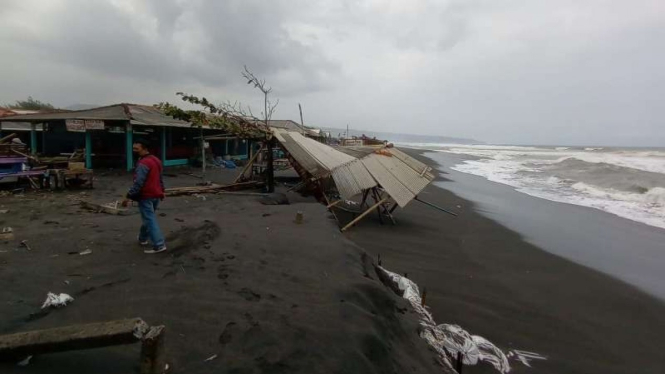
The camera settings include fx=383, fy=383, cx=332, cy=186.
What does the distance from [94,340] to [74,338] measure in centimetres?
14

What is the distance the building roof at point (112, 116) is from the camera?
50.5ft

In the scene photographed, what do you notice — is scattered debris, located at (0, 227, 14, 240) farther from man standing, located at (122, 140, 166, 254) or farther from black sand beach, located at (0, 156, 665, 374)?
man standing, located at (122, 140, 166, 254)

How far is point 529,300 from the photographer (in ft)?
19.8

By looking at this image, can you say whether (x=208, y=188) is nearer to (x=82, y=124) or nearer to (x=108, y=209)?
(x=108, y=209)

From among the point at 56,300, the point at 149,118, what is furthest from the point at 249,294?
the point at 149,118

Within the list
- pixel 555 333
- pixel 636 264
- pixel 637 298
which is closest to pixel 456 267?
pixel 555 333

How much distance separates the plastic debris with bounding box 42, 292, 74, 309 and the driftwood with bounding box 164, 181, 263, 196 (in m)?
6.98

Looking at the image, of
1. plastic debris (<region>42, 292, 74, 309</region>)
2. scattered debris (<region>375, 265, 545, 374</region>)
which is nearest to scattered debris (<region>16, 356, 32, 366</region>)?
plastic debris (<region>42, 292, 74, 309</region>)

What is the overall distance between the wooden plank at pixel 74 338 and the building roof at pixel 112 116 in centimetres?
1484

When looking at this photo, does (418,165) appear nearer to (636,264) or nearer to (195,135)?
(636,264)

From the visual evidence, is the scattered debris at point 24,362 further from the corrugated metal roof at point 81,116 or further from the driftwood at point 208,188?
the corrugated metal roof at point 81,116

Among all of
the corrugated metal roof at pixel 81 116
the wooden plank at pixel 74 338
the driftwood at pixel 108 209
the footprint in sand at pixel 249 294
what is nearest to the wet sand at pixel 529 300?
the footprint in sand at pixel 249 294

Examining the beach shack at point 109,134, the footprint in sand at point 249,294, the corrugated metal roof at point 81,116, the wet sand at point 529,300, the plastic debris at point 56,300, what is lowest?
the wet sand at point 529,300

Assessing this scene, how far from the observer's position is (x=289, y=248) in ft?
19.4
